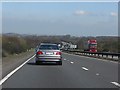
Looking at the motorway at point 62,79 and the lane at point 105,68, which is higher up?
the motorway at point 62,79

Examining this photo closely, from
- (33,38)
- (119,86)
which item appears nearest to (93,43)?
(119,86)

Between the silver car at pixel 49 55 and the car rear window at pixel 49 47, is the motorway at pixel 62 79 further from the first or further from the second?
the car rear window at pixel 49 47

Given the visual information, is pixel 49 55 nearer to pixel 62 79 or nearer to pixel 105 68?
pixel 105 68

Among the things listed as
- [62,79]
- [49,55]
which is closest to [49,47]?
[49,55]

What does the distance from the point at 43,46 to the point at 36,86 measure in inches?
630

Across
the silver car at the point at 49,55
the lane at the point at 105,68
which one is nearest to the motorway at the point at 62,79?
the lane at the point at 105,68

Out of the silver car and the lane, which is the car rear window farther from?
the lane

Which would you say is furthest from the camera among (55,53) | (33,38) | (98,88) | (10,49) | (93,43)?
(33,38)

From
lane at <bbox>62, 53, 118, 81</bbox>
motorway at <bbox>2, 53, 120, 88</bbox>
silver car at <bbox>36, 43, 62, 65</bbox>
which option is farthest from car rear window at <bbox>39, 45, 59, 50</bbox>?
motorway at <bbox>2, 53, 120, 88</bbox>

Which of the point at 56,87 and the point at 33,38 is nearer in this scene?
the point at 56,87

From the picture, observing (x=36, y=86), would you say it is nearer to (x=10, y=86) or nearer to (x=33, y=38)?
(x=10, y=86)

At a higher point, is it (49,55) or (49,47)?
(49,47)

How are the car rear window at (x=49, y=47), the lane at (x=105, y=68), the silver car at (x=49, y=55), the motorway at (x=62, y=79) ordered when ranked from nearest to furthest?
the motorway at (x=62, y=79)
the lane at (x=105, y=68)
the silver car at (x=49, y=55)
the car rear window at (x=49, y=47)

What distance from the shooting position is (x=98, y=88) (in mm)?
13633
